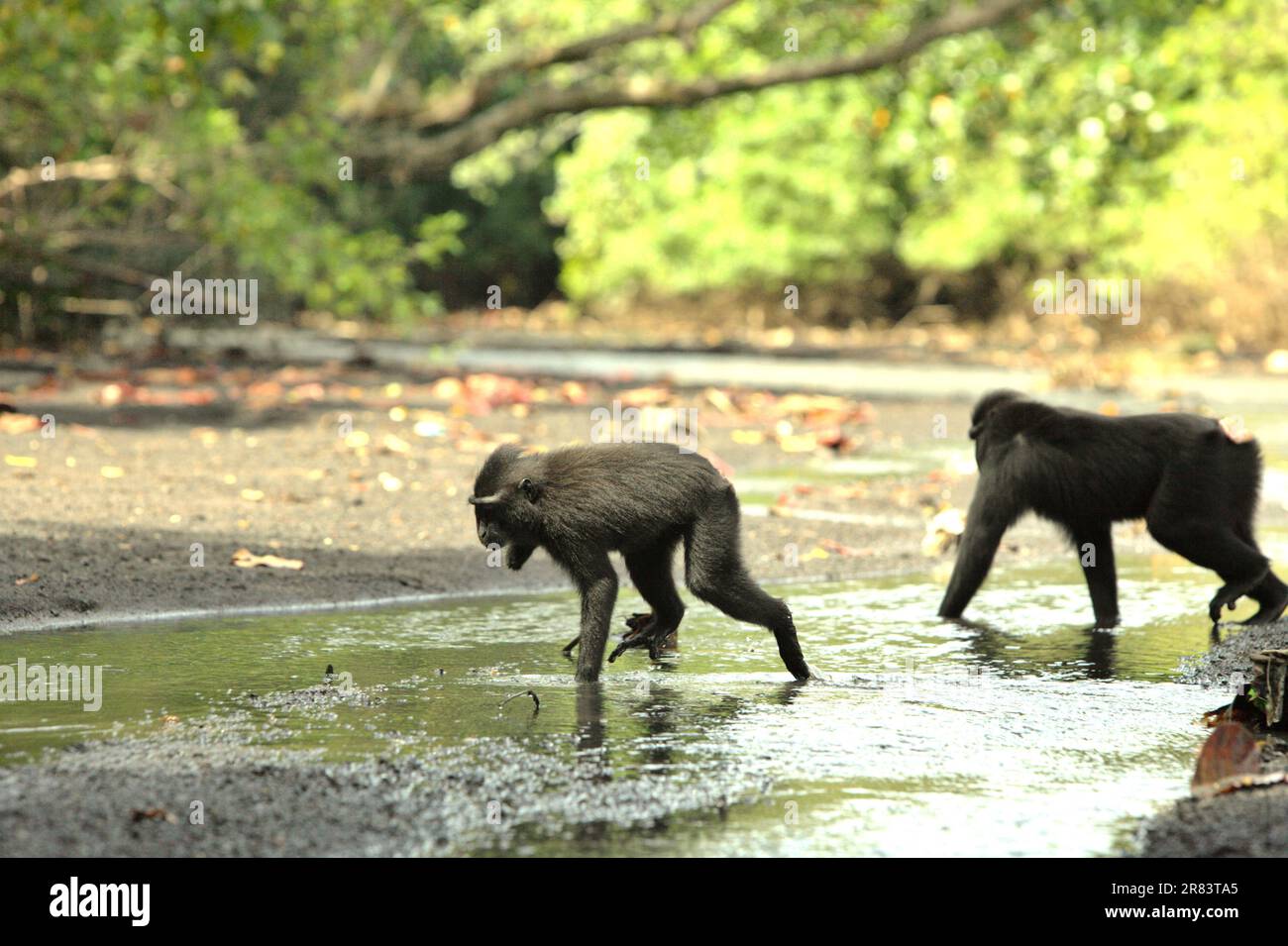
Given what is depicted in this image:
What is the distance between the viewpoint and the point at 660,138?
22.9m

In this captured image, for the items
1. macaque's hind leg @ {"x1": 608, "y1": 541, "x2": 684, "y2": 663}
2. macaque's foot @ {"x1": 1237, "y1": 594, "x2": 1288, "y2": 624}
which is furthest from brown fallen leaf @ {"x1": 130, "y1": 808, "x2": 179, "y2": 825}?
macaque's foot @ {"x1": 1237, "y1": 594, "x2": 1288, "y2": 624}

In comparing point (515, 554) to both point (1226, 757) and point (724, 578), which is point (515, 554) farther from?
point (1226, 757)

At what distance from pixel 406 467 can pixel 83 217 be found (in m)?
7.27

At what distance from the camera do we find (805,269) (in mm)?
29359

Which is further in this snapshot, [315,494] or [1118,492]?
[315,494]

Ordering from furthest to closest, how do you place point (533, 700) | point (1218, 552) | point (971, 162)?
point (971, 162)
point (1218, 552)
point (533, 700)

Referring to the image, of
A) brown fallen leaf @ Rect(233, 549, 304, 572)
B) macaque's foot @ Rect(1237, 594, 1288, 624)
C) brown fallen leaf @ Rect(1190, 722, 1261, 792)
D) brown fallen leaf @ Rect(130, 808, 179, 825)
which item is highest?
brown fallen leaf @ Rect(233, 549, 304, 572)

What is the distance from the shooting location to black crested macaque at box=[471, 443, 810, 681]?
22.4ft

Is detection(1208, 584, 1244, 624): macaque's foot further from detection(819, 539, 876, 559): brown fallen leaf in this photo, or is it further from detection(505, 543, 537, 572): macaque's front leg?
detection(505, 543, 537, 572): macaque's front leg

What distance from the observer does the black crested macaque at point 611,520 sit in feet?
22.4

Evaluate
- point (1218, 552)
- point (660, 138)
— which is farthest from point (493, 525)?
point (660, 138)

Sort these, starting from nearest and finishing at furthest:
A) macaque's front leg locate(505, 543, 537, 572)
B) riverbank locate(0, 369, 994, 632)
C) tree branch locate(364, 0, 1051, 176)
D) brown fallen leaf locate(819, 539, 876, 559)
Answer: macaque's front leg locate(505, 543, 537, 572), riverbank locate(0, 369, 994, 632), brown fallen leaf locate(819, 539, 876, 559), tree branch locate(364, 0, 1051, 176)

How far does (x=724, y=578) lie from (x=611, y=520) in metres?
0.50
